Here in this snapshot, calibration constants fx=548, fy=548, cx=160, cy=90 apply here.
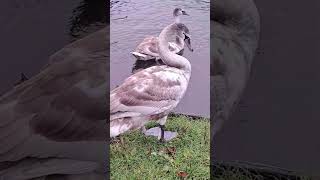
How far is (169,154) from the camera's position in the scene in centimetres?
450

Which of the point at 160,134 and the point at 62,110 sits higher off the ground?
the point at 62,110

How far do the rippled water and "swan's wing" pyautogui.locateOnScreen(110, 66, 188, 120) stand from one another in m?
0.07

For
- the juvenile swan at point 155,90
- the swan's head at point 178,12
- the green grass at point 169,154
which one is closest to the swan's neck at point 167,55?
the juvenile swan at point 155,90

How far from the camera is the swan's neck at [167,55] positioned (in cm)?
442

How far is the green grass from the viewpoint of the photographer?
4.43 meters

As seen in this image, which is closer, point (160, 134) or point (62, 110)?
point (62, 110)

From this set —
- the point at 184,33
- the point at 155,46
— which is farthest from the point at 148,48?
the point at 184,33

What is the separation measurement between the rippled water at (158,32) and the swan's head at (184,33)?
3 cm

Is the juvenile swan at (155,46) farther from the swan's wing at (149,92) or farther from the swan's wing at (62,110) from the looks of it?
the swan's wing at (62,110)

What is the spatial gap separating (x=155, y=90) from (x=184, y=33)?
519 millimetres

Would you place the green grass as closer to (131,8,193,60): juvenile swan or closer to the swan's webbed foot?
the swan's webbed foot

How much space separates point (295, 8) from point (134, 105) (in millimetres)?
1560

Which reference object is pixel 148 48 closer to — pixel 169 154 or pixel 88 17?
pixel 88 17

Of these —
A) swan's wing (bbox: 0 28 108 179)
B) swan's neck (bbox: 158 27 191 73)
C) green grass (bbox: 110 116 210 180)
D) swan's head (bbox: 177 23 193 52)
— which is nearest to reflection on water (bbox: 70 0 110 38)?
swan's wing (bbox: 0 28 108 179)
